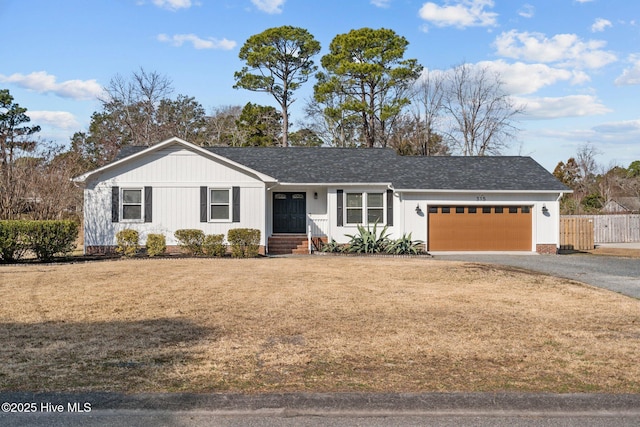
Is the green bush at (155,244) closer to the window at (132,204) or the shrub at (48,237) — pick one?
the window at (132,204)

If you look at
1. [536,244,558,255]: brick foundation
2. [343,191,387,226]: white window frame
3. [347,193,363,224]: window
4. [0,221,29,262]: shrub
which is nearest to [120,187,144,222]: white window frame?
[0,221,29,262]: shrub

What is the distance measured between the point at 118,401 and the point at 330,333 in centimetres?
321

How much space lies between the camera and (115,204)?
802 inches

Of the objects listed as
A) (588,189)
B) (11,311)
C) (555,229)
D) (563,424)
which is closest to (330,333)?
(563,424)

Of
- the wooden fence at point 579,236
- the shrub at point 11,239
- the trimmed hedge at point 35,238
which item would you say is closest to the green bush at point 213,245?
the trimmed hedge at point 35,238

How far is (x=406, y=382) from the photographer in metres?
5.38

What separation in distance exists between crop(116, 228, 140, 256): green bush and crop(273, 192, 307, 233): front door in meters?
5.76

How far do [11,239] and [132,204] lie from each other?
4.52 m

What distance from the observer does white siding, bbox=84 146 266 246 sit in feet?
66.9

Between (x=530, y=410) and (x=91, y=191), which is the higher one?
(x=91, y=191)

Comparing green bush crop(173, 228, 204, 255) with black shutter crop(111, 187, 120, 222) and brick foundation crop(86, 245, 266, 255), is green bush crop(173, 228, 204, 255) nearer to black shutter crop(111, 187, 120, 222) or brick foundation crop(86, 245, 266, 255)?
brick foundation crop(86, 245, 266, 255)

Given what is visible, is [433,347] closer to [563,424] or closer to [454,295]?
[563,424]

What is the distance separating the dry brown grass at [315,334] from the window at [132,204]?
→ 7194 mm

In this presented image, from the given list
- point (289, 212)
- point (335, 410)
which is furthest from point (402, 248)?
point (335, 410)
